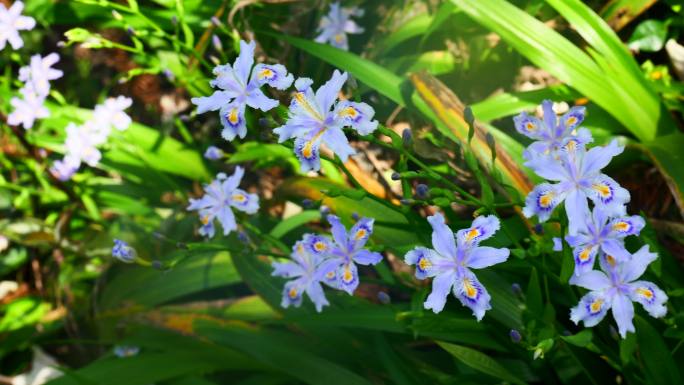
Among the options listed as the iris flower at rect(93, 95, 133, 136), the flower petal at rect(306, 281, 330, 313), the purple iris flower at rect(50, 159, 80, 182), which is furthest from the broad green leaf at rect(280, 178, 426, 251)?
the purple iris flower at rect(50, 159, 80, 182)

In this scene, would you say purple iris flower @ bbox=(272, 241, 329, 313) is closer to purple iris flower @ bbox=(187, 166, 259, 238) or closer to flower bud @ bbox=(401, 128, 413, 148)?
purple iris flower @ bbox=(187, 166, 259, 238)

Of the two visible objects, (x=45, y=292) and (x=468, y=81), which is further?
(x=45, y=292)

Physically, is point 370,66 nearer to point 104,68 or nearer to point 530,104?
point 530,104

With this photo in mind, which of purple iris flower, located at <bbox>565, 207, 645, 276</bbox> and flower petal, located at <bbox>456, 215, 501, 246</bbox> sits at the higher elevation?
flower petal, located at <bbox>456, 215, 501, 246</bbox>

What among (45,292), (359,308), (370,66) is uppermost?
(370,66)

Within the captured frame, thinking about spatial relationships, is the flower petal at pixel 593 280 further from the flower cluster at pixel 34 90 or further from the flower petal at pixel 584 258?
the flower cluster at pixel 34 90

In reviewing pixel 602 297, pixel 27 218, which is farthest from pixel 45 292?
pixel 602 297
